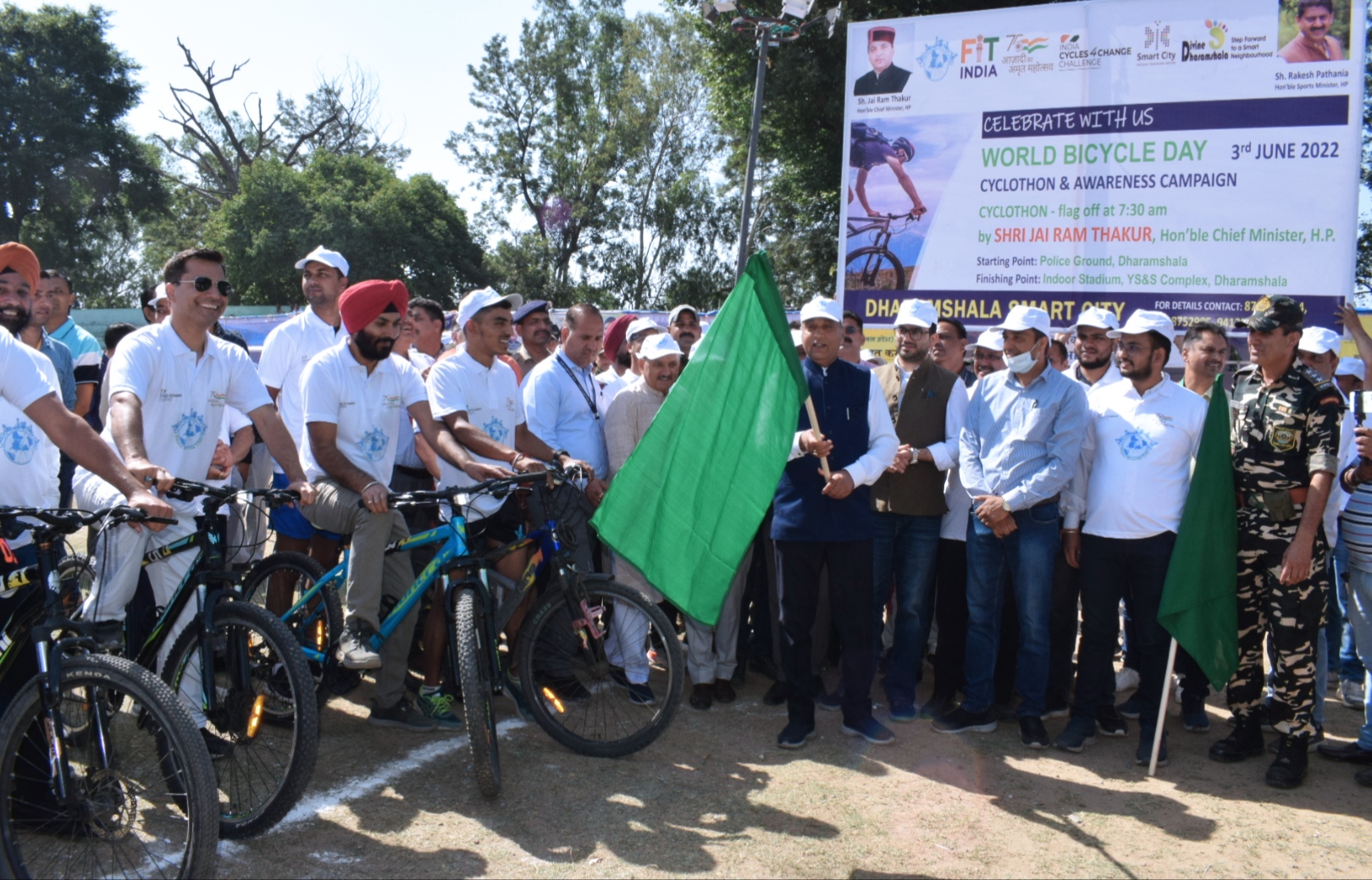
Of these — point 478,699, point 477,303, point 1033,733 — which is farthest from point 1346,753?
point 477,303

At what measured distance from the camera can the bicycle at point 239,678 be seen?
378 cm

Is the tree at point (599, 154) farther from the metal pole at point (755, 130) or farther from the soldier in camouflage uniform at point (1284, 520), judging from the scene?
the soldier in camouflage uniform at point (1284, 520)

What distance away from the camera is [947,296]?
1001 cm

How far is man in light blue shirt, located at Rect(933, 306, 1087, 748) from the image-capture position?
5.21 metres

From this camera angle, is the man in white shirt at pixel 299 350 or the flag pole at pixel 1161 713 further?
the man in white shirt at pixel 299 350

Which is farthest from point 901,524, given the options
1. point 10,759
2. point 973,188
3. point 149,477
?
point 973,188

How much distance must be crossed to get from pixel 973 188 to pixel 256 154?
1562 inches

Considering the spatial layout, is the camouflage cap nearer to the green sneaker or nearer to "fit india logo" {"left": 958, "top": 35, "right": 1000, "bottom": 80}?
the green sneaker

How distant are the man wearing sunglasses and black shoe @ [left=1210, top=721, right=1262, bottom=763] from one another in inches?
176

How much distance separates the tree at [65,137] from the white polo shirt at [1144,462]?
4318 centimetres

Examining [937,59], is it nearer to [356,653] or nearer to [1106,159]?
[1106,159]

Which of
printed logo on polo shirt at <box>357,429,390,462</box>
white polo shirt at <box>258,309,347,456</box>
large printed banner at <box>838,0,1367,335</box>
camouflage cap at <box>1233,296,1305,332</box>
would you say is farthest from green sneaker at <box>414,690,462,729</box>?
large printed banner at <box>838,0,1367,335</box>

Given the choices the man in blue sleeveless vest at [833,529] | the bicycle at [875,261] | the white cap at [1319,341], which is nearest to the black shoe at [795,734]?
the man in blue sleeveless vest at [833,529]

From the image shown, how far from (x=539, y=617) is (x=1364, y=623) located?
4.05 m
